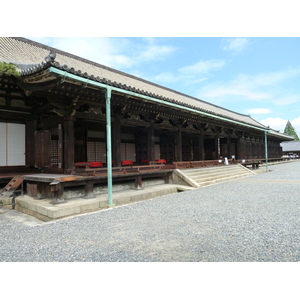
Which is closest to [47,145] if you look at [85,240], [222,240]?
[85,240]

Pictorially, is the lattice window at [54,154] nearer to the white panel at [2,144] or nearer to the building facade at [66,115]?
the building facade at [66,115]

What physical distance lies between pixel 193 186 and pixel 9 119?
7938mm

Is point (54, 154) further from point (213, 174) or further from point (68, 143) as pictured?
point (213, 174)

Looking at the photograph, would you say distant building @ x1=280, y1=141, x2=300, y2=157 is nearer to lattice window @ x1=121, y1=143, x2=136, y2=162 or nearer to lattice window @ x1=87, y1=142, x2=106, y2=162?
lattice window @ x1=121, y1=143, x2=136, y2=162

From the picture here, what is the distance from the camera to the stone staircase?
10.8 m

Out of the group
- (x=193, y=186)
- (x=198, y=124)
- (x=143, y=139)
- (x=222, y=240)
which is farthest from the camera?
(x=198, y=124)

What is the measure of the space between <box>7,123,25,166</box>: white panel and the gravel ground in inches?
118

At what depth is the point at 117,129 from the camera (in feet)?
30.6

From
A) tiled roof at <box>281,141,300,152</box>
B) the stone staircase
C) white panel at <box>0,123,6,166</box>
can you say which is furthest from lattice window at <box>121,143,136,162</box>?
tiled roof at <box>281,141,300,152</box>

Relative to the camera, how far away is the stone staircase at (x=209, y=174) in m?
10.8

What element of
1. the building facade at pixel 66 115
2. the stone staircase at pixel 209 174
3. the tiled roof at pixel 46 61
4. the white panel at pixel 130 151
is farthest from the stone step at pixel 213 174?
the white panel at pixel 130 151

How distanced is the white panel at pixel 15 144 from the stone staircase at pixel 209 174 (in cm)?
682

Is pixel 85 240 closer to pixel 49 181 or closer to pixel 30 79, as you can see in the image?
pixel 49 181

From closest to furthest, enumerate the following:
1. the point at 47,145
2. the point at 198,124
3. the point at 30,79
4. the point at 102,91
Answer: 1. the point at 30,79
2. the point at 102,91
3. the point at 47,145
4. the point at 198,124
